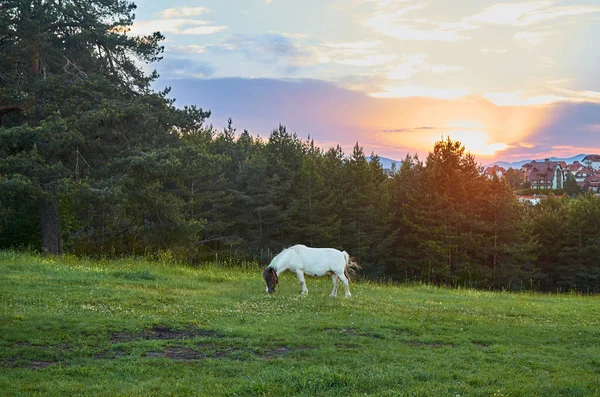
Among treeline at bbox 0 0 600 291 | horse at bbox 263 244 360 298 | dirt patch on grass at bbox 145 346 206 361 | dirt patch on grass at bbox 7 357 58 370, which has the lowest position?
dirt patch on grass at bbox 7 357 58 370

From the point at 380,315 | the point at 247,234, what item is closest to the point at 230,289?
the point at 380,315

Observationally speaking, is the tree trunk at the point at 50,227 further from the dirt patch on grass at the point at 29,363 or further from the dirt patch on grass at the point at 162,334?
the dirt patch on grass at the point at 29,363

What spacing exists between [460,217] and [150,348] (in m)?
47.7

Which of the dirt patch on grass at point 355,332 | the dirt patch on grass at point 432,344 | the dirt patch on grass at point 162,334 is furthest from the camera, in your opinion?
the dirt patch on grass at point 355,332

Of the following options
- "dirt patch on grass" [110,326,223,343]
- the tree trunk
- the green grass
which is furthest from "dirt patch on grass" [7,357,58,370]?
the tree trunk

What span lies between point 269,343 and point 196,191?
4456 cm

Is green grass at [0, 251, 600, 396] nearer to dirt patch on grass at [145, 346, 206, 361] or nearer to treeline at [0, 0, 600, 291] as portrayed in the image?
dirt patch on grass at [145, 346, 206, 361]

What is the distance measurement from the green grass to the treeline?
8858mm

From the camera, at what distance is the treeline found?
24391 mm

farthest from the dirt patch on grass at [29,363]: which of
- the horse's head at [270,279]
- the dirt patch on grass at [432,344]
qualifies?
the horse's head at [270,279]

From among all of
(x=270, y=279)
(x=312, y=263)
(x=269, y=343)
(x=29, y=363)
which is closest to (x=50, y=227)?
(x=270, y=279)

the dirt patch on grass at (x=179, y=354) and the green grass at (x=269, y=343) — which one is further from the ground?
the green grass at (x=269, y=343)

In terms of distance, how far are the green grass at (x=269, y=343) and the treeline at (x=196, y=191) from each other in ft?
29.1

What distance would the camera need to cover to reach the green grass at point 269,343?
296 inches
